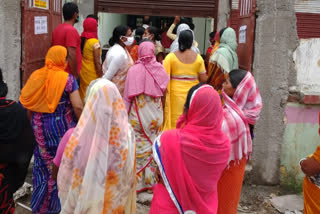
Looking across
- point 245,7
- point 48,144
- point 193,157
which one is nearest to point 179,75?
point 245,7

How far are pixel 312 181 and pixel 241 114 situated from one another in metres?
0.77

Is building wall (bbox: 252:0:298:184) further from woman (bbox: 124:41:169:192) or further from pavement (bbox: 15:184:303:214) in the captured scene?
woman (bbox: 124:41:169:192)

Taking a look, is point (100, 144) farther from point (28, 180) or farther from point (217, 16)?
point (217, 16)

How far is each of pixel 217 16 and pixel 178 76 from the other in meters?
4.21

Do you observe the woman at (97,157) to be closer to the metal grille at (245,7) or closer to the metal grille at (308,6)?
the metal grille at (245,7)

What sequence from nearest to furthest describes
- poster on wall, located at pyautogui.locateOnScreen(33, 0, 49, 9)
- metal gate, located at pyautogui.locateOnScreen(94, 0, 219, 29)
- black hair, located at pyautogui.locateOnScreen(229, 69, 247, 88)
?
1. black hair, located at pyautogui.locateOnScreen(229, 69, 247, 88)
2. poster on wall, located at pyautogui.locateOnScreen(33, 0, 49, 9)
3. metal gate, located at pyautogui.locateOnScreen(94, 0, 219, 29)

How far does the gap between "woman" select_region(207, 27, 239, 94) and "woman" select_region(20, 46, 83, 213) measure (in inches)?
79.6

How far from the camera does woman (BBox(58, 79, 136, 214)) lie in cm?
241

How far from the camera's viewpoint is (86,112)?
2432 millimetres

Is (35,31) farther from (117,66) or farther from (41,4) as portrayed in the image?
(117,66)

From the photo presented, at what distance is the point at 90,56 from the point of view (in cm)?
591

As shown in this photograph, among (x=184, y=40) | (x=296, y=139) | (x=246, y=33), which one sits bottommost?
(x=296, y=139)

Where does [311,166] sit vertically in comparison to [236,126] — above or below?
below

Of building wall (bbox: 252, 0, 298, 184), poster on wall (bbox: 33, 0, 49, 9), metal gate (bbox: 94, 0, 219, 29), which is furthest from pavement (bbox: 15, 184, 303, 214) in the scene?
metal gate (bbox: 94, 0, 219, 29)
